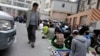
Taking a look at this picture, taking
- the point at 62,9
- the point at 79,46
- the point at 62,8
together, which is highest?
the point at 62,8

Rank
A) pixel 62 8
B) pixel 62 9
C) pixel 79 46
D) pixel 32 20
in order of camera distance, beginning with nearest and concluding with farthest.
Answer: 1. pixel 79 46
2. pixel 32 20
3. pixel 62 9
4. pixel 62 8

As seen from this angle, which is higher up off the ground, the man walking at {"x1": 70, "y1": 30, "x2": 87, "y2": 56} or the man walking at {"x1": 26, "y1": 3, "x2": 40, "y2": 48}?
the man walking at {"x1": 26, "y1": 3, "x2": 40, "y2": 48}

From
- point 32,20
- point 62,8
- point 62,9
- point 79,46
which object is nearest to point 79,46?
point 79,46

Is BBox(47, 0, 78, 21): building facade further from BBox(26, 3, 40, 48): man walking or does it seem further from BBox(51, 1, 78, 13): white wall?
BBox(26, 3, 40, 48): man walking

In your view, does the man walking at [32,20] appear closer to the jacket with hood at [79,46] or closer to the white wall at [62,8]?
the jacket with hood at [79,46]

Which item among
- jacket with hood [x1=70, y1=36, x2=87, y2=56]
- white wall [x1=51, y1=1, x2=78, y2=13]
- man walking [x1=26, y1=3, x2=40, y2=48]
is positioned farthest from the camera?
white wall [x1=51, y1=1, x2=78, y2=13]

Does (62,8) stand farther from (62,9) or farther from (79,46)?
(79,46)

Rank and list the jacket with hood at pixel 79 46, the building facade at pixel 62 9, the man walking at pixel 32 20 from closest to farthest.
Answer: the jacket with hood at pixel 79 46, the man walking at pixel 32 20, the building facade at pixel 62 9

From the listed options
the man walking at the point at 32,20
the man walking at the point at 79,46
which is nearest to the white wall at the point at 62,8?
the man walking at the point at 32,20

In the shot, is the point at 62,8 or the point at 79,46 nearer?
the point at 79,46

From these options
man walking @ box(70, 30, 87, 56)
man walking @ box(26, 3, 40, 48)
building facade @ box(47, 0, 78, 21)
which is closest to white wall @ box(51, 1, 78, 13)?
building facade @ box(47, 0, 78, 21)

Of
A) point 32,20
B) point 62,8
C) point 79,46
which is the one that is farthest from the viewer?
point 62,8

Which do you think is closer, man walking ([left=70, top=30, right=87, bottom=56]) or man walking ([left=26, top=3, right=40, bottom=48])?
man walking ([left=70, top=30, right=87, bottom=56])

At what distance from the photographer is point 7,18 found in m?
→ 5.10
